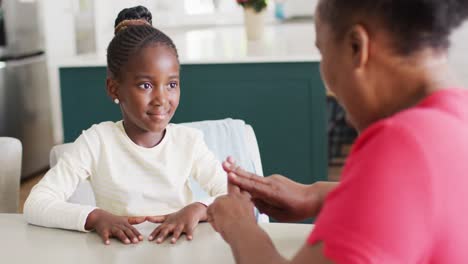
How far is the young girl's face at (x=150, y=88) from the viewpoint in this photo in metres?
1.49

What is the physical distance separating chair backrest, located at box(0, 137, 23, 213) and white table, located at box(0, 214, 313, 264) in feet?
1.47

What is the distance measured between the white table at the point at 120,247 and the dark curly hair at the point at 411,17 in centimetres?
49

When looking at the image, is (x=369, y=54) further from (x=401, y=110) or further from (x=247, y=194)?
(x=247, y=194)

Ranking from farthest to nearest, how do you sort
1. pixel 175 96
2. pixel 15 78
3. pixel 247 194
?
pixel 15 78 → pixel 175 96 → pixel 247 194

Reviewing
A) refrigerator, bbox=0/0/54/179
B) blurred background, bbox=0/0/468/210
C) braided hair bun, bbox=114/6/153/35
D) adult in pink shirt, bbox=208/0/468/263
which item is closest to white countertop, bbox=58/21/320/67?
blurred background, bbox=0/0/468/210

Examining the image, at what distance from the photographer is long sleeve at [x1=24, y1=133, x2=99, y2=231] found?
1.29 meters

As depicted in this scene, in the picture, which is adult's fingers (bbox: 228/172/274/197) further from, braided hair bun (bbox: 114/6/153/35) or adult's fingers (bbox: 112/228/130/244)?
braided hair bun (bbox: 114/6/153/35)

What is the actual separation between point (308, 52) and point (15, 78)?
1.99 meters

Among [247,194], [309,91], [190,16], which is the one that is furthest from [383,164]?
[190,16]

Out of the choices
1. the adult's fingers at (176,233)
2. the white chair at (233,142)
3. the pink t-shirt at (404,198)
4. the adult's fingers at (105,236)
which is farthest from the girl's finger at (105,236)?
the white chair at (233,142)

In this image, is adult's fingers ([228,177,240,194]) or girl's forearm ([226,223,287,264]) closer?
girl's forearm ([226,223,287,264])

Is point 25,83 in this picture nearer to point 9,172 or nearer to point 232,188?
point 9,172

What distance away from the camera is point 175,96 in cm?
152

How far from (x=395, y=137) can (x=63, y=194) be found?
34.7 inches
